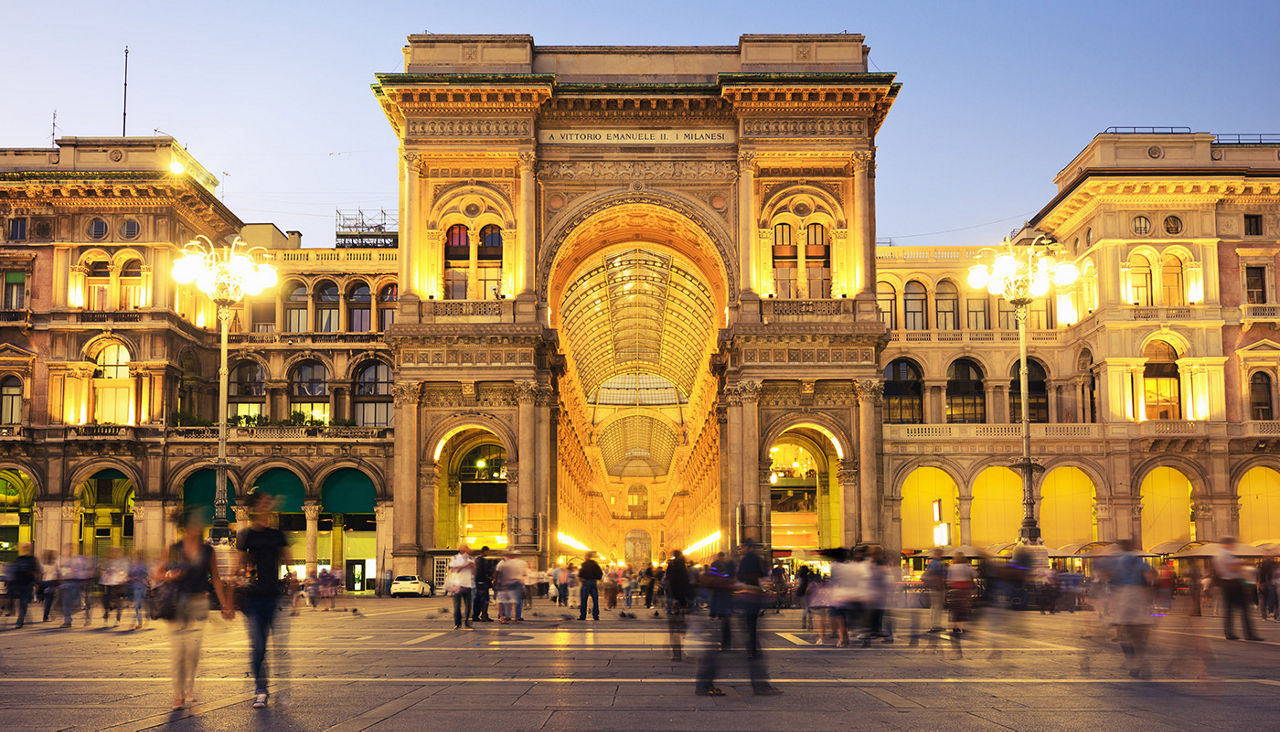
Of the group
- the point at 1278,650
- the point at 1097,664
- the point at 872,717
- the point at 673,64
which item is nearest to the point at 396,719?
the point at 872,717

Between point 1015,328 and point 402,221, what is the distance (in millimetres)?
38506

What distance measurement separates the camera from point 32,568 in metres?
28.4

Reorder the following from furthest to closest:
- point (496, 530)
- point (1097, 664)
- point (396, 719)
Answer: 1. point (496, 530)
2. point (1097, 664)
3. point (396, 719)

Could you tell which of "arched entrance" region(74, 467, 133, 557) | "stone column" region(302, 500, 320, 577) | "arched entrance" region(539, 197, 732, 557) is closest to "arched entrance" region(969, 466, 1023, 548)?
"arched entrance" region(539, 197, 732, 557)

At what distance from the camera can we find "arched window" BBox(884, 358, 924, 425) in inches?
2820

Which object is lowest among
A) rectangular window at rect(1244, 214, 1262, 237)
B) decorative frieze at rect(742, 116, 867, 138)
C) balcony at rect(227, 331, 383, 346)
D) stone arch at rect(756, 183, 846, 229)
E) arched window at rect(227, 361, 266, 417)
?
arched window at rect(227, 361, 266, 417)

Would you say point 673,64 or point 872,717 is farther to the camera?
point 673,64

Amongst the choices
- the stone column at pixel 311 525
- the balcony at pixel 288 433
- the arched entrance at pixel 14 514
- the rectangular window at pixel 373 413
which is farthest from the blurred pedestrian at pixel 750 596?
the arched entrance at pixel 14 514

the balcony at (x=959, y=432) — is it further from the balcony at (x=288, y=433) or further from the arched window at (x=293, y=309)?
the arched window at (x=293, y=309)

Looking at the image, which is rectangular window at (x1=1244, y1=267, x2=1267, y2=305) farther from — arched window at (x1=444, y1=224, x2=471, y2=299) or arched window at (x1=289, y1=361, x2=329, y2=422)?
arched window at (x1=289, y1=361, x2=329, y2=422)

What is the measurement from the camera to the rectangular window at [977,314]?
7388 centimetres

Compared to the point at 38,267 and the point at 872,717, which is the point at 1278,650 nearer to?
the point at 872,717

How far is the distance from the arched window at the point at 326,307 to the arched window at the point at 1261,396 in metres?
51.1

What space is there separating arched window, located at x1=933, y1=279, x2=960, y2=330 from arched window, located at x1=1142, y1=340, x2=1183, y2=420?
13480 mm
